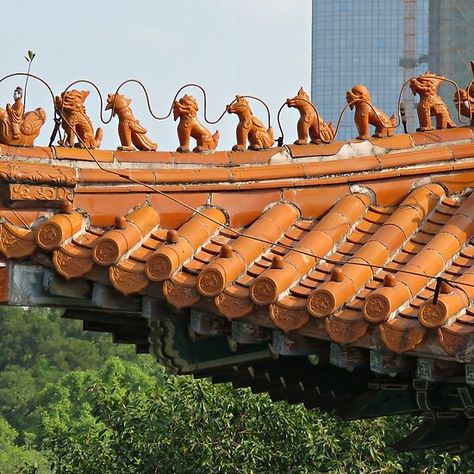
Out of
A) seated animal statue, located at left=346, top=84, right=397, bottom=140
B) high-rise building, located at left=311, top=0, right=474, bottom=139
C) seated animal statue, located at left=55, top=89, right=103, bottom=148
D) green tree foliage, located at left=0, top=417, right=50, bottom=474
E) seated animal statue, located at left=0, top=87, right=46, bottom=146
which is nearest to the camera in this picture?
seated animal statue, located at left=0, top=87, right=46, bottom=146

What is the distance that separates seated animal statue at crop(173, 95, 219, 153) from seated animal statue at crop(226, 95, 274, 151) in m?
0.13

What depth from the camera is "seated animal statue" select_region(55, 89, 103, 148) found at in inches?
286

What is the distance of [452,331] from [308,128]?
1.64 m

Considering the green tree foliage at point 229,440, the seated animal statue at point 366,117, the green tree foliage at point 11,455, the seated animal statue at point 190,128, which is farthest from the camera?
the green tree foliage at point 11,455

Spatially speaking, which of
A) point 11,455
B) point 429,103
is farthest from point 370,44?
point 429,103

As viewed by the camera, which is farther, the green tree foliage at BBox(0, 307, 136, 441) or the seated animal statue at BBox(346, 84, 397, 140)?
the green tree foliage at BBox(0, 307, 136, 441)

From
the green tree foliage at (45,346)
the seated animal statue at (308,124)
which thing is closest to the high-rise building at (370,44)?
the green tree foliage at (45,346)

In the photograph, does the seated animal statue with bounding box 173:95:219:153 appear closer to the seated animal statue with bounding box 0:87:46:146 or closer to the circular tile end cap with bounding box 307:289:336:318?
the seated animal statue with bounding box 0:87:46:146

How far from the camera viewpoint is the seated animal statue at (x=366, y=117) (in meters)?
7.59

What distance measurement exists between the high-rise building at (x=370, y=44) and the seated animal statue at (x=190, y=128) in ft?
145

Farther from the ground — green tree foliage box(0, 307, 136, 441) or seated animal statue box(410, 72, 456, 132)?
seated animal statue box(410, 72, 456, 132)

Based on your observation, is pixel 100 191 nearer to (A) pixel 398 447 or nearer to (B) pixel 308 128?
(B) pixel 308 128

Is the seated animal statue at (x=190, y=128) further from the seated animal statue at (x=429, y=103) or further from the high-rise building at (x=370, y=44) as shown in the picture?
the high-rise building at (x=370, y=44)

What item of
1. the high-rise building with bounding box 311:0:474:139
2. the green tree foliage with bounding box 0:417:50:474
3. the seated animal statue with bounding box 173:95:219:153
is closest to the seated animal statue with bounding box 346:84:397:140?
the seated animal statue with bounding box 173:95:219:153
